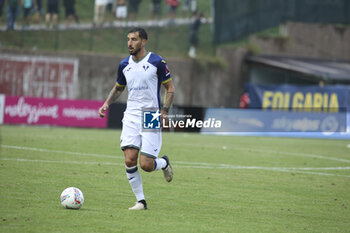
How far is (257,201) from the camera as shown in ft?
32.4

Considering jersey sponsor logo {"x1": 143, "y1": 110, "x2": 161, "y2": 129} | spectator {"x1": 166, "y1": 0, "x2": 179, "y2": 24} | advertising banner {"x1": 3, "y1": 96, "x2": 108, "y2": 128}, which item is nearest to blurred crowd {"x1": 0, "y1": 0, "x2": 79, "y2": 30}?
spectator {"x1": 166, "y1": 0, "x2": 179, "y2": 24}

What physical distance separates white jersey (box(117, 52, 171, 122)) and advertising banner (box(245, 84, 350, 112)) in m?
23.1

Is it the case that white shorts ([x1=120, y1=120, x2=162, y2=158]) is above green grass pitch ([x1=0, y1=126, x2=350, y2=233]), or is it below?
above

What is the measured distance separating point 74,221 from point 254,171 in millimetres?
7340

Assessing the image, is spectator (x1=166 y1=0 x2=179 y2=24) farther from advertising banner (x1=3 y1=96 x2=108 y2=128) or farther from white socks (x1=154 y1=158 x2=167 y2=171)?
white socks (x1=154 y1=158 x2=167 y2=171)

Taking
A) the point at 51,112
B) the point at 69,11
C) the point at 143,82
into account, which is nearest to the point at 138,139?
the point at 143,82

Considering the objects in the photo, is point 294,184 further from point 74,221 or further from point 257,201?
point 74,221

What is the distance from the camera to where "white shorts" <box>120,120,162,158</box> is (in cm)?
868

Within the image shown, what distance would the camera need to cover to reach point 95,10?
33.0m

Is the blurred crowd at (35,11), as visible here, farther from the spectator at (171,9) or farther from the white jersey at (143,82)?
the white jersey at (143,82)

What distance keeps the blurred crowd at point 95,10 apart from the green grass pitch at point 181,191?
13.7m

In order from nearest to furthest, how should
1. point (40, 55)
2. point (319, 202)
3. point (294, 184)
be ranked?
point (319, 202) < point (294, 184) < point (40, 55)

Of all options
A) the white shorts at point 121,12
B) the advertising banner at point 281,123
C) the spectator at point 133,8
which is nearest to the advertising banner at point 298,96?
the advertising banner at point 281,123

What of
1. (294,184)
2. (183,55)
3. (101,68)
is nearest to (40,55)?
(101,68)
